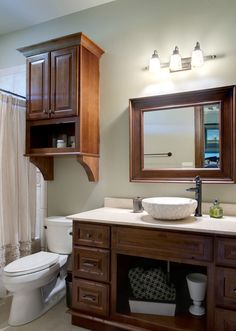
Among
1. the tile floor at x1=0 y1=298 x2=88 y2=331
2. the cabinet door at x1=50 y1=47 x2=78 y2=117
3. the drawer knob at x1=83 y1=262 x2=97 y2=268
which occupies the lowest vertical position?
the tile floor at x1=0 y1=298 x2=88 y2=331

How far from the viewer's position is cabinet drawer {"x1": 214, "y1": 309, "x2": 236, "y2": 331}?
1543mm

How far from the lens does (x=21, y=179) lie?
2.61 meters

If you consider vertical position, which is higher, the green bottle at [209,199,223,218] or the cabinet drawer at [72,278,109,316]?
the green bottle at [209,199,223,218]

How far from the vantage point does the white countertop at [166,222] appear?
5.32 feet

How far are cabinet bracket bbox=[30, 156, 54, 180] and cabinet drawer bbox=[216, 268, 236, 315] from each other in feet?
6.10

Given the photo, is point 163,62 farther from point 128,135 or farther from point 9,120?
point 9,120

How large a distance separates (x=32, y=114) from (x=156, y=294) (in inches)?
74.7

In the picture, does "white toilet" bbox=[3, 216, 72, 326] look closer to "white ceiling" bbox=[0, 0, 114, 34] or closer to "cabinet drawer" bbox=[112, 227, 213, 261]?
"cabinet drawer" bbox=[112, 227, 213, 261]

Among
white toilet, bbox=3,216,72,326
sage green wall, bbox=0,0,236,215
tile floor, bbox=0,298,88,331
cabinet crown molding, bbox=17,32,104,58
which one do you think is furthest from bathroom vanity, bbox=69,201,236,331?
cabinet crown molding, bbox=17,32,104,58

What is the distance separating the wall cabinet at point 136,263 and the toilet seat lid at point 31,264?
0.31m

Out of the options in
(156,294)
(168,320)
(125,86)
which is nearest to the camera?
(168,320)

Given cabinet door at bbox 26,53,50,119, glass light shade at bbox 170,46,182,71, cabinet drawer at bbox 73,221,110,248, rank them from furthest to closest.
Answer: cabinet door at bbox 26,53,50,119 < glass light shade at bbox 170,46,182,71 < cabinet drawer at bbox 73,221,110,248

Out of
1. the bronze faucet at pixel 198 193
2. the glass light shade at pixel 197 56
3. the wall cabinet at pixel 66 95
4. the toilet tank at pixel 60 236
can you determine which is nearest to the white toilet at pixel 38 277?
the toilet tank at pixel 60 236

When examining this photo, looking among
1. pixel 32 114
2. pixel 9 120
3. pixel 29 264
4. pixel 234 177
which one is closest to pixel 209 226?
pixel 234 177
